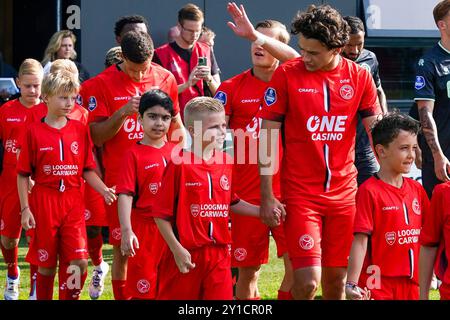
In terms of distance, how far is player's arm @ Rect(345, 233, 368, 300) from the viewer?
5.82 m

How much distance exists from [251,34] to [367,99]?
845mm

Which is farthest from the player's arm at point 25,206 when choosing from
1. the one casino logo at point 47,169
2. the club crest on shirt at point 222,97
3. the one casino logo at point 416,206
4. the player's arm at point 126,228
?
the one casino logo at point 416,206

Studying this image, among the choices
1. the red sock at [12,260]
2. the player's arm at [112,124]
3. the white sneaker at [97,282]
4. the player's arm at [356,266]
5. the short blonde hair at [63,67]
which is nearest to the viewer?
the player's arm at [356,266]

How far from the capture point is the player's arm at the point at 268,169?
6.45 m

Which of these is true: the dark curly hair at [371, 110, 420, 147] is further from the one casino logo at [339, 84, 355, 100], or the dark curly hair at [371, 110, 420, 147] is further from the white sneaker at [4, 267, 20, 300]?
the white sneaker at [4, 267, 20, 300]

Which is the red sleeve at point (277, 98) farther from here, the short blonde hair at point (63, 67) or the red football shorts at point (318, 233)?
the short blonde hair at point (63, 67)

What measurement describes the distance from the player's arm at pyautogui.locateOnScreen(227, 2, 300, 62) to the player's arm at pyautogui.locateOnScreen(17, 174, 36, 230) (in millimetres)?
1790

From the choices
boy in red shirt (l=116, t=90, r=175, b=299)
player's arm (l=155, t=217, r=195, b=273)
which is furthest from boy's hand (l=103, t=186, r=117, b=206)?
player's arm (l=155, t=217, r=195, b=273)

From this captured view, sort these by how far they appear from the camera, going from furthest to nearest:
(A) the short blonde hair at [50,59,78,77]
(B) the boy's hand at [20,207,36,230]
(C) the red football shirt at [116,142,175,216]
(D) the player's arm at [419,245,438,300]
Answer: (A) the short blonde hair at [50,59,78,77], (B) the boy's hand at [20,207,36,230], (C) the red football shirt at [116,142,175,216], (D) the player's arm at [419,245,438,300]

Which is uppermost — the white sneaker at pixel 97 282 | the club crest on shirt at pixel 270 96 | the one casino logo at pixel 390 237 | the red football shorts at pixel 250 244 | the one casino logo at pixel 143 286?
the club crest on shirt at pixel 270 96

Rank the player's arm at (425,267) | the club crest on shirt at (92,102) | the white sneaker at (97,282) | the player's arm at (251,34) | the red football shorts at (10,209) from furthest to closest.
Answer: the red football shorts at (10,209), the white sneaker at (97,282), the club crest on shirt at (92,102), the player's arm at (251,34), the player's arm at (425,267)

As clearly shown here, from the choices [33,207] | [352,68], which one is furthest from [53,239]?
[352,68]

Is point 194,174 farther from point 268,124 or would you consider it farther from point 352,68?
point 352,68
